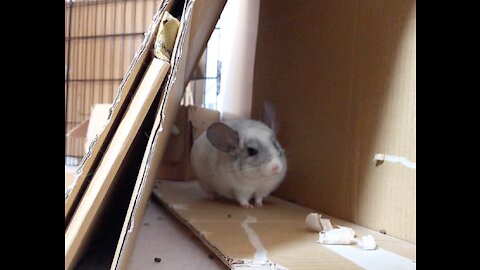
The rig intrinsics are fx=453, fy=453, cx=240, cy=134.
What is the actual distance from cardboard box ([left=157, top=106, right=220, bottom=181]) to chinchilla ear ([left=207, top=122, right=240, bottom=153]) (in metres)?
0.65

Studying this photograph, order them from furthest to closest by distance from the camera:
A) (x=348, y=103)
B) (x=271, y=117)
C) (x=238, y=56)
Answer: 1. (x=238, y=56)
2. (x=271, y=117)
3. (x=348, y=103)

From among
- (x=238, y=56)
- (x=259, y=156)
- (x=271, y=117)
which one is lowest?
(x=259, y=156)

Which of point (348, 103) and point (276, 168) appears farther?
point (276, 168)

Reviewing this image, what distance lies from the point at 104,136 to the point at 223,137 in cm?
88

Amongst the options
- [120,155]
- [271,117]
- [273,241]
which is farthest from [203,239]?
[271,117]

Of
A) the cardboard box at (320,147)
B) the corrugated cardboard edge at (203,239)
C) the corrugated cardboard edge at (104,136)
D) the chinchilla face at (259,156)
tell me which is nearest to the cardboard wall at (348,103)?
the cardboard box at (320,147)

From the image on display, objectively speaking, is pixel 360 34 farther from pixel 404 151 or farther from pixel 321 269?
pixel 321 269

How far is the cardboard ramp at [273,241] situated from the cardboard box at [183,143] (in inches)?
24.9

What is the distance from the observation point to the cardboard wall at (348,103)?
3.63 ft

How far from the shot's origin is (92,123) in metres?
2.30

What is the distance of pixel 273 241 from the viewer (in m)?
1.04

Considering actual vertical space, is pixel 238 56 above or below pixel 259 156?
above

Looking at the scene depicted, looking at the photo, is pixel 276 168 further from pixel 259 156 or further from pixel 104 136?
pixel 104 136

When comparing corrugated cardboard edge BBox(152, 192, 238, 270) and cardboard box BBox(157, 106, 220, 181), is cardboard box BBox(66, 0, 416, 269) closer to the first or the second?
corrugated cardboard edge BBox(152, 192, 238, 270)
